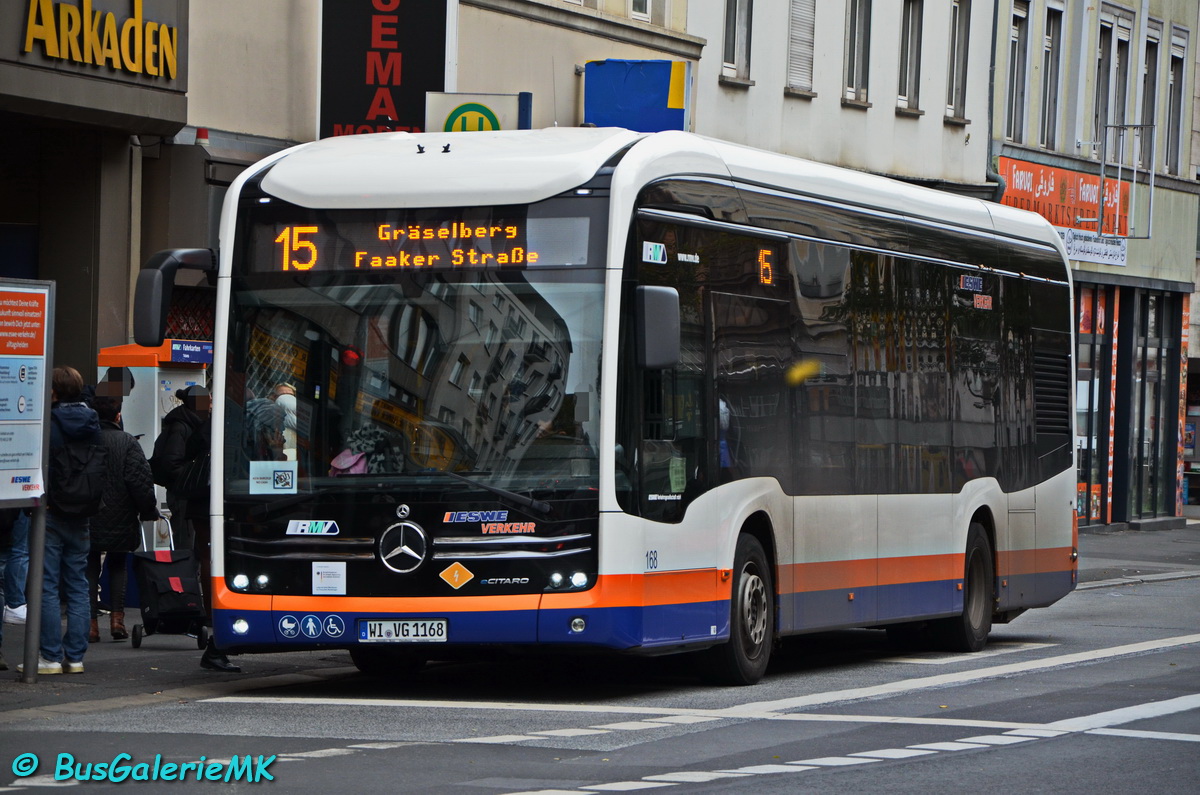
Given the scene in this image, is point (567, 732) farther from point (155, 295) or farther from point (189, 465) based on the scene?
point (189, 465)

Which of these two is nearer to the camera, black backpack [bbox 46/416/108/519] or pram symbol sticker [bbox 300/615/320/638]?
pram symbol sticker [bbox 300/615/320/638]

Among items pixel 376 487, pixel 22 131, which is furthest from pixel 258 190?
pixel 22 131

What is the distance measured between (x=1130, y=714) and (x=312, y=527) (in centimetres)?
444

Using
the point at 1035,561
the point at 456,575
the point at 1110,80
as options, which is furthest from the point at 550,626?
the point at 1110,80

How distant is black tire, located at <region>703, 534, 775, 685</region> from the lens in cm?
1252

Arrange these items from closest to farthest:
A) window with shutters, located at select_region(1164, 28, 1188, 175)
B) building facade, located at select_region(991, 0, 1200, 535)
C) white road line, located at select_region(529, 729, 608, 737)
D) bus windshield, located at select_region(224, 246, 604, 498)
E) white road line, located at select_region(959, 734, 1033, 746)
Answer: white road line, located at select_region(959, 734, 1033, 746)
white road line, located at select_region(529, 729, 608, 737)
bus windshield, located at select_region(224, 246, 604, 498)
building facade, located at select_region(991, 0, 1200, 535)
window with shutters, located at select_region(1164, 28, 1188, 175)

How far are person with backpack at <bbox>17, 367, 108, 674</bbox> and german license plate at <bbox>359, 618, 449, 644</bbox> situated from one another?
7.21 feet

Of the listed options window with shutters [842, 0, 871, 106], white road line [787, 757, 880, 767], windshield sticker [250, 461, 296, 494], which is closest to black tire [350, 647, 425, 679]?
windshield sticker [250, 461, 296, 494]

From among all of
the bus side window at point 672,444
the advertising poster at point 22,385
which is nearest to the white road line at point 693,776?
the bus side window at point 672,444

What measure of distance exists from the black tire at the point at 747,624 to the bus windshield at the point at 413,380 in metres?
1.67

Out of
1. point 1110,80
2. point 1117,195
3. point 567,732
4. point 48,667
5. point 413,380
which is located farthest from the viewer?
point 1110,80

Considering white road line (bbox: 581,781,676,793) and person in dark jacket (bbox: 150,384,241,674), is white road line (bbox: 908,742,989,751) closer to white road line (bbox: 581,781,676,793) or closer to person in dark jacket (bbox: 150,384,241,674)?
white road line (bbox: 581,781,676,793)

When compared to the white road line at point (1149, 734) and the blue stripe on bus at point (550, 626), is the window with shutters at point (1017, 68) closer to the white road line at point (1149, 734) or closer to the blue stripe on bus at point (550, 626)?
the blue stripe on bus at point (550, 626)

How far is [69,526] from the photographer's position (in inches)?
511
